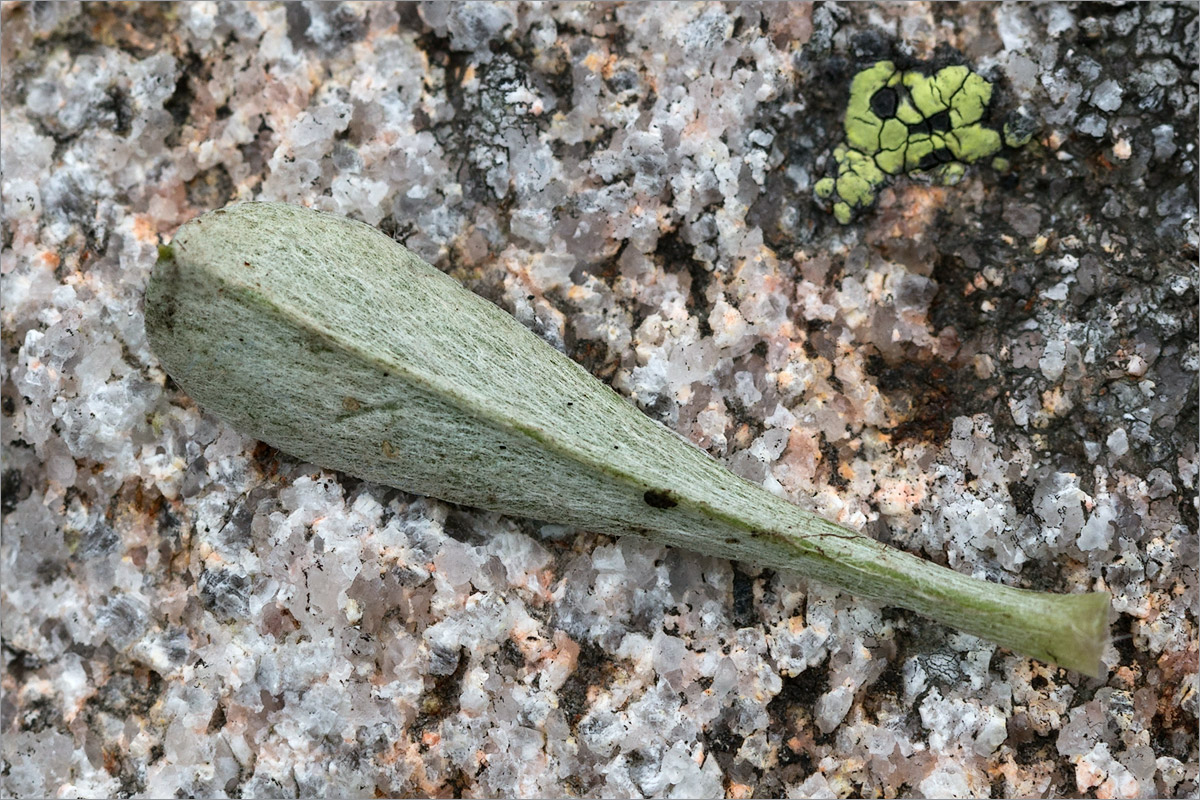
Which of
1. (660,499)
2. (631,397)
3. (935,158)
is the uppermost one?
(935,158)

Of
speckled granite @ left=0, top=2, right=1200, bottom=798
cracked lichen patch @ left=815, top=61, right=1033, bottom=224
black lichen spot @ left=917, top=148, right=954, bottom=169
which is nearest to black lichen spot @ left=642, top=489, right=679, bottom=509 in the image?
speckled granite @ left=0, top=2, right=1200, bottom=798

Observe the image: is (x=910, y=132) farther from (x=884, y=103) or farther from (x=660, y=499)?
(x=660, y=499)

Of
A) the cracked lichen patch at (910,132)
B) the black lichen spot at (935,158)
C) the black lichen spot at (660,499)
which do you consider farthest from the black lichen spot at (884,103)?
the black lichen spot at (660,499)

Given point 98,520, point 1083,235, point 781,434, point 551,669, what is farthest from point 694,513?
point 98,520

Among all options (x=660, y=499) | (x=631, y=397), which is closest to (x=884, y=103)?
(x=631, y=397)

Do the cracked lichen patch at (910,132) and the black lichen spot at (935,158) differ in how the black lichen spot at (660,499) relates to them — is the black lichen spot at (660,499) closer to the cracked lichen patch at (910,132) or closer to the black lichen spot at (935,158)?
the cracked lichen patch at (910,132)

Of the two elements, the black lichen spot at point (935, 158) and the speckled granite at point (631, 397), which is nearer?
the speckled granite at point (631, 397)

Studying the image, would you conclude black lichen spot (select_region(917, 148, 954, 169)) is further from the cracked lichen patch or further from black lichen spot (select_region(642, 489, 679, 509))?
black lichen spot (select_region(642, 489, 679, 509))
